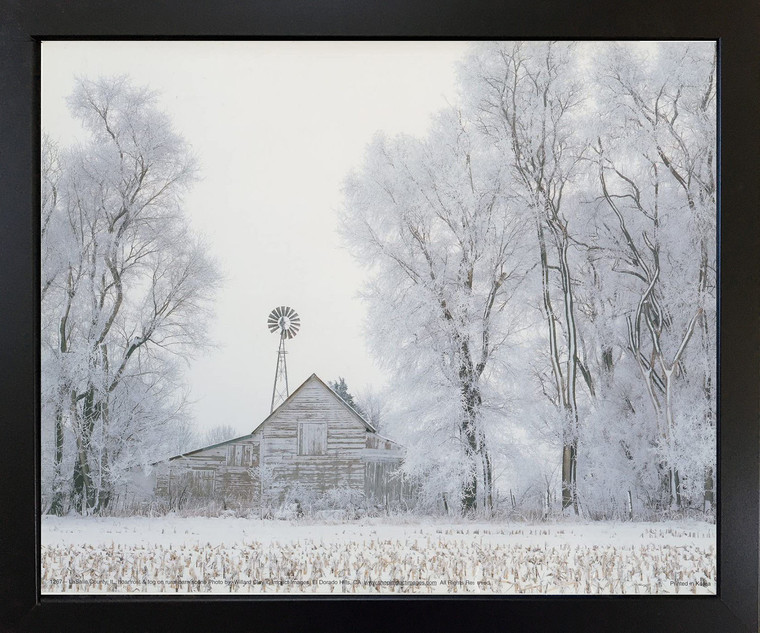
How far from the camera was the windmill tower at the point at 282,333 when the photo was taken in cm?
128

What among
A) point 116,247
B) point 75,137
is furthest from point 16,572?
point 75,137

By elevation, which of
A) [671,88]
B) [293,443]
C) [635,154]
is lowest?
[293,443]

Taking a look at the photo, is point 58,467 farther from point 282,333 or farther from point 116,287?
point 282,333

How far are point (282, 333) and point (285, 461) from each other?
0.23 meters

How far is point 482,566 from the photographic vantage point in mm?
1284

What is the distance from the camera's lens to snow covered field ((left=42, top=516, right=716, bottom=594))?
4.20ft

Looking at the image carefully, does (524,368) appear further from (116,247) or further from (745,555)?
(116,247)

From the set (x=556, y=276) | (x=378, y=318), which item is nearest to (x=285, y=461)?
(x=378, y=318)

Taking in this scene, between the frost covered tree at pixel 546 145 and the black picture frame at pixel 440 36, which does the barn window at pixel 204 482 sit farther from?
the frost covered tree at pixel 546 145

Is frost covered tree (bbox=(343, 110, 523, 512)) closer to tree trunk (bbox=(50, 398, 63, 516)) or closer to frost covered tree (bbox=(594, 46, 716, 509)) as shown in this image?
frost covered tree (bbox=(594, 46, 716, 509))

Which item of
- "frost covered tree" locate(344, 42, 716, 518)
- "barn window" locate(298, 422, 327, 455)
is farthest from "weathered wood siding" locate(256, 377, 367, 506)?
"frost covered tree" locate(344, 42, 716, 518)

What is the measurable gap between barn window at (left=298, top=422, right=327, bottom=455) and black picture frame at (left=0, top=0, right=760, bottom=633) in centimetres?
27

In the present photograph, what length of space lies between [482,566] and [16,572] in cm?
83

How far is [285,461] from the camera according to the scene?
4.18ft
